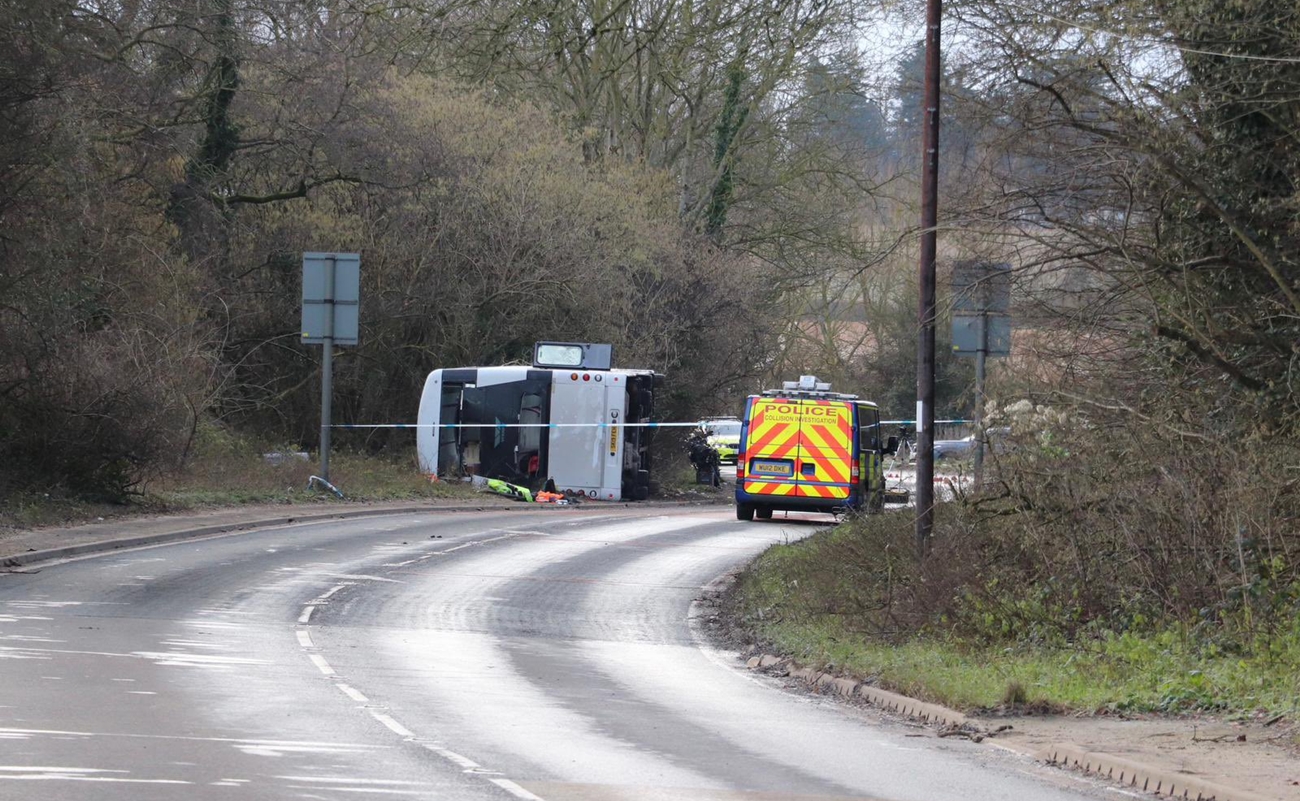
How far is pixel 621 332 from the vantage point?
1610 inches

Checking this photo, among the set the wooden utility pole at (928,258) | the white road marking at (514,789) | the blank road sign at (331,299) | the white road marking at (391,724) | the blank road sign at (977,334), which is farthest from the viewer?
the blank road sign at (331,299)

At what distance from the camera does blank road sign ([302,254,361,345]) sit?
29.4 m

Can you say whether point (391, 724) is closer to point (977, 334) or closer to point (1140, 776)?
point (1140, 776)

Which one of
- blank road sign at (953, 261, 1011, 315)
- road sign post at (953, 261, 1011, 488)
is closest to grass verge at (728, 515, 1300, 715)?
road sign post at (953, 261, 1011, 488)

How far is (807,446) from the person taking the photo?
96.8ft

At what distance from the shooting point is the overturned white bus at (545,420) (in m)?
34.9

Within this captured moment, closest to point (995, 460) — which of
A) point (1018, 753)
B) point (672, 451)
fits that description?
point (1018, 753)

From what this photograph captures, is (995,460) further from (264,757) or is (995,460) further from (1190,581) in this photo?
(264,757)

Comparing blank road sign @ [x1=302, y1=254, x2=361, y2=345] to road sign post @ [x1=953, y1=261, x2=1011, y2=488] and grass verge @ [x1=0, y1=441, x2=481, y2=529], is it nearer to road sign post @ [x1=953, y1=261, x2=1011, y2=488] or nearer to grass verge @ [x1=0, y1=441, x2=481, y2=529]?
grass verge @ [x1=0, y1=441, x2=481, y2=529]

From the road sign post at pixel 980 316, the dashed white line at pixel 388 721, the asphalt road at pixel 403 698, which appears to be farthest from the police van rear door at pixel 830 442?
the dashed white line at pixel 388 721

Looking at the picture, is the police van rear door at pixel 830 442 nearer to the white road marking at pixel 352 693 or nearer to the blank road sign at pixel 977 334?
the blank road sign at pixel 977 334

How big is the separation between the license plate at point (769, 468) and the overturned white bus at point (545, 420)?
5.37 metres

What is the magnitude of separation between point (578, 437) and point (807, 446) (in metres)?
7.52

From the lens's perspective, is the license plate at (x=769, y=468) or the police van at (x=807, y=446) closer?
the police van at (x=807, y=446)
